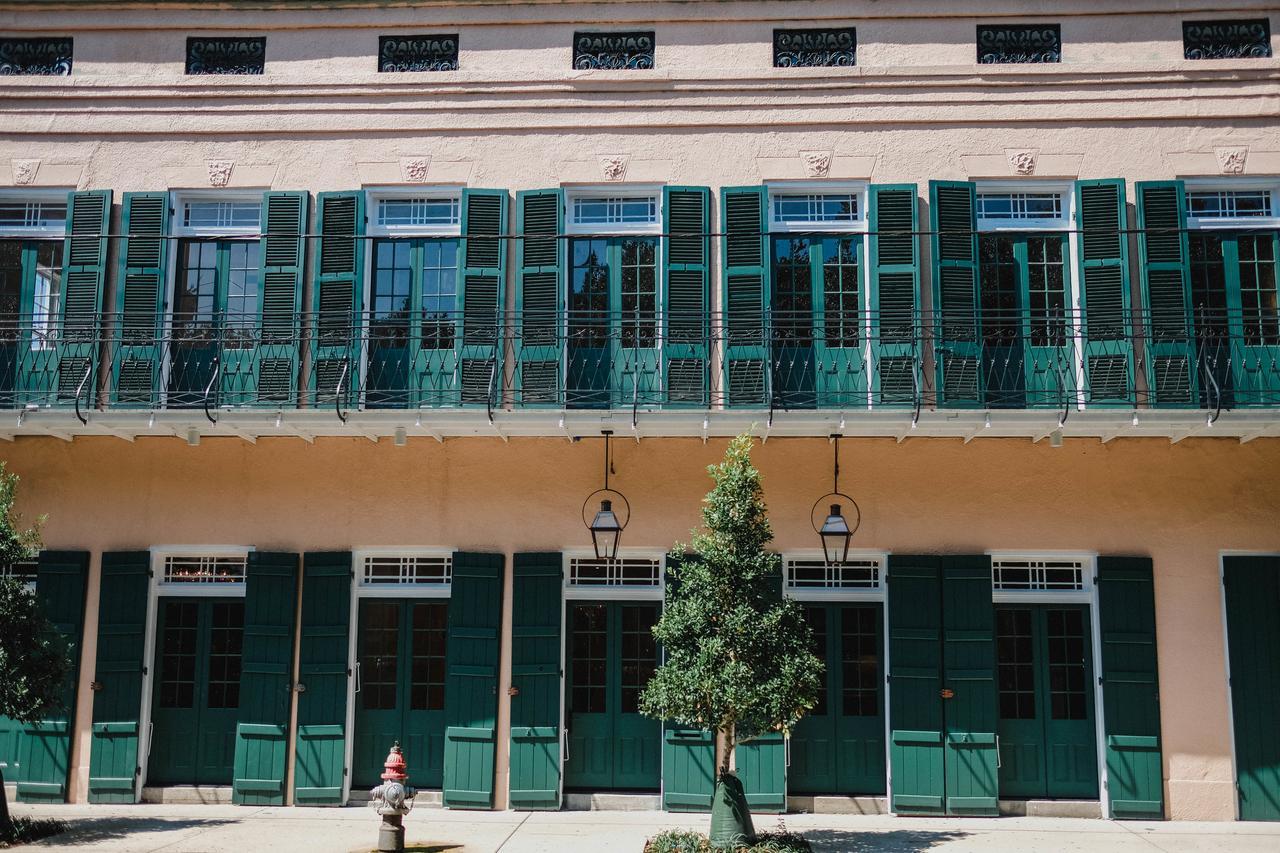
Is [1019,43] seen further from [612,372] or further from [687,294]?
[612,372]

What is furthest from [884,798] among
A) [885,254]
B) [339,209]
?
[339,209]

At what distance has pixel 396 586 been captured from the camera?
11.1m

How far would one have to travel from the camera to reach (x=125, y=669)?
428 inches

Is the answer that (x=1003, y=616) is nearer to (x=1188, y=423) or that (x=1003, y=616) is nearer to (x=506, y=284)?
(x=1188, y=423)

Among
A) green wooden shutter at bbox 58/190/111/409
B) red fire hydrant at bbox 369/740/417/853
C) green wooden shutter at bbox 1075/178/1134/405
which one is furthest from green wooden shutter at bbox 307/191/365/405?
green wooden shutter at bbox 1075/178/1134/405

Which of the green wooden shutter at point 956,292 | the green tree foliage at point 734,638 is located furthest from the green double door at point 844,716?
the green wooden shutter at point 956,292

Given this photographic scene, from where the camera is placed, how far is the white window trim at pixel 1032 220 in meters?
11.2

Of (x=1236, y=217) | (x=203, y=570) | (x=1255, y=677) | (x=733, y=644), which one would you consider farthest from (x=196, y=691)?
(x=1236, y=217)

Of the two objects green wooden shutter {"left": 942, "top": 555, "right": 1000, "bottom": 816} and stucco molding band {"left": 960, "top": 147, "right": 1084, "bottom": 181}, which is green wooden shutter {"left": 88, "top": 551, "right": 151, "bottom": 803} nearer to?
green wooden shutter {"left": 942, "top": 555, "right": 1000, "bottom": 816}

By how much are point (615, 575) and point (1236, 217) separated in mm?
7107

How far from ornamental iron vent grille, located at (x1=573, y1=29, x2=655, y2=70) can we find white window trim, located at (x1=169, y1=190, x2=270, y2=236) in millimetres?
3511

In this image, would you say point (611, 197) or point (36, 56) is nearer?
point (611, 197)

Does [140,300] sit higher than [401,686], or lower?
higher

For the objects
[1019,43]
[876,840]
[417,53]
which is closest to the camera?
[876,840]
